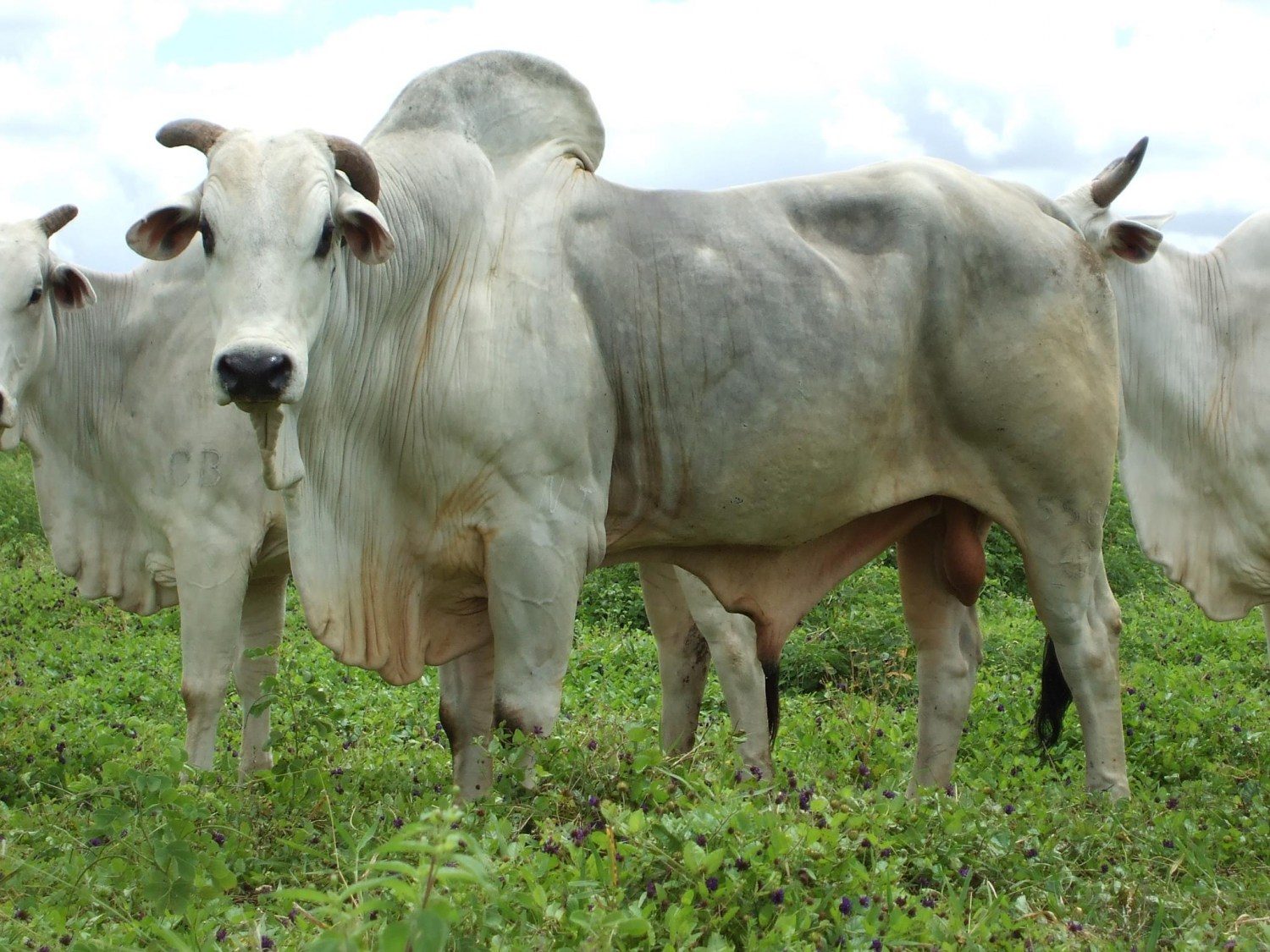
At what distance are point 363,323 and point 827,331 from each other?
1.18m

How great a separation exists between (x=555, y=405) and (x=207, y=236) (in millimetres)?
866

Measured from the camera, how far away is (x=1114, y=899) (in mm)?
Answer: 3367

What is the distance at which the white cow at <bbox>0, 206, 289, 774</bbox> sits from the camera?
4.75 meters

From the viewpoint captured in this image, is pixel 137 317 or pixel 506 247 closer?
pixel 506 247

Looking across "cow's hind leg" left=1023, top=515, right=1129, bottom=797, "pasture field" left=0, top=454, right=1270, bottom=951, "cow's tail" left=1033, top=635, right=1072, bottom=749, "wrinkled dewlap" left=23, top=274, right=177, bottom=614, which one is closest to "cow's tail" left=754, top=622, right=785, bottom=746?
"pasture field" left=0, top=454, right=1270, bottom=951

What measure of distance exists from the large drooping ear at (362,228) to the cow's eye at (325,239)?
3 cm

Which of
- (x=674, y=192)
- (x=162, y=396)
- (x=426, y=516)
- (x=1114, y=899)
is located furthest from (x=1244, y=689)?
(x=162, y=396)

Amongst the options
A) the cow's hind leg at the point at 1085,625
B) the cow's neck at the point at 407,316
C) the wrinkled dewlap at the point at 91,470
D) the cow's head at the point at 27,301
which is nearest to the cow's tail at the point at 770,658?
the cow's hind leg at the point at 1085,625

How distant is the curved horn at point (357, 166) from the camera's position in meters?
3.46

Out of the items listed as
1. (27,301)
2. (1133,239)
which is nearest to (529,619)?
(27,301)

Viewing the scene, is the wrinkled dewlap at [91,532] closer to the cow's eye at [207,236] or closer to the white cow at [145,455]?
the white cow at [145,455]

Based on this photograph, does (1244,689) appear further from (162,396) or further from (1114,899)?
(162,396)

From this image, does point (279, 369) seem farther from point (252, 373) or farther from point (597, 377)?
point (597, 377)

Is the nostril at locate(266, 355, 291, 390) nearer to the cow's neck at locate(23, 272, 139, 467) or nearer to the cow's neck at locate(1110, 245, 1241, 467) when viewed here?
the cow's neck at locate(23, 272, 139, 467)
